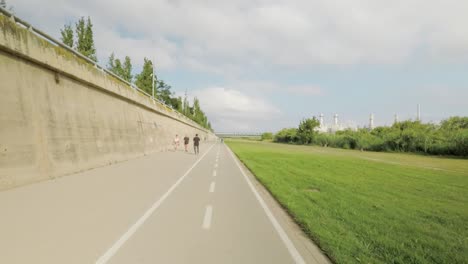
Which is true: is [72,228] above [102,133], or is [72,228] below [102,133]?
below

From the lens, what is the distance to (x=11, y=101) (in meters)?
8.47

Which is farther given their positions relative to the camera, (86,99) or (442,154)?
(442,154)

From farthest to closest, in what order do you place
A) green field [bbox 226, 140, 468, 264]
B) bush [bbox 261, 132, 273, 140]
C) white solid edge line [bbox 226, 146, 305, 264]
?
bush [bbox 261, 132, 273, 140], green field [bbox 226, 140, 468, 264], white solid edge line [bbox 226, 146, 305, 264]

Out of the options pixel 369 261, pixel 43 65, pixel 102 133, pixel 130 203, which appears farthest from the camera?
pixel 102 133

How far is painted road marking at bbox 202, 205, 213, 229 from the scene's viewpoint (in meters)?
5.45

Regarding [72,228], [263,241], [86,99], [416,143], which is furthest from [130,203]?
[416,143]

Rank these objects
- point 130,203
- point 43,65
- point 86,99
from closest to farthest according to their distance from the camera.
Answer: point 130,203 → point 43,65 → point 86,99

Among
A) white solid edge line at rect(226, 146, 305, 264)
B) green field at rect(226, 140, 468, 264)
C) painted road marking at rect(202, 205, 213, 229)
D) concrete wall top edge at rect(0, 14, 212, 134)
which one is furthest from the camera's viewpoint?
concrete wall top edge at rect(0, 14, 212, 134)

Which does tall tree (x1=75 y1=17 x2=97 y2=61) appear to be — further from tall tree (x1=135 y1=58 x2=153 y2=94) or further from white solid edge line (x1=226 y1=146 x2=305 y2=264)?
white solid edge line (x1=226 y1=146 x2=305 y2=264)

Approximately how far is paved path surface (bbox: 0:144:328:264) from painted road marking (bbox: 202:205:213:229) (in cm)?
2

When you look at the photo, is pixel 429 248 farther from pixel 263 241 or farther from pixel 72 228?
pixel 72 228

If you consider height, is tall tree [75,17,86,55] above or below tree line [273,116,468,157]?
above

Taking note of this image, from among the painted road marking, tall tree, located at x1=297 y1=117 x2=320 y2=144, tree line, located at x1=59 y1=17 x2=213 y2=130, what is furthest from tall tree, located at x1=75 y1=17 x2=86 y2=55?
tall tree, located at x1=297 y1=117 x2=320 y2=144

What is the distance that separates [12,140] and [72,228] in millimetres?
5133
